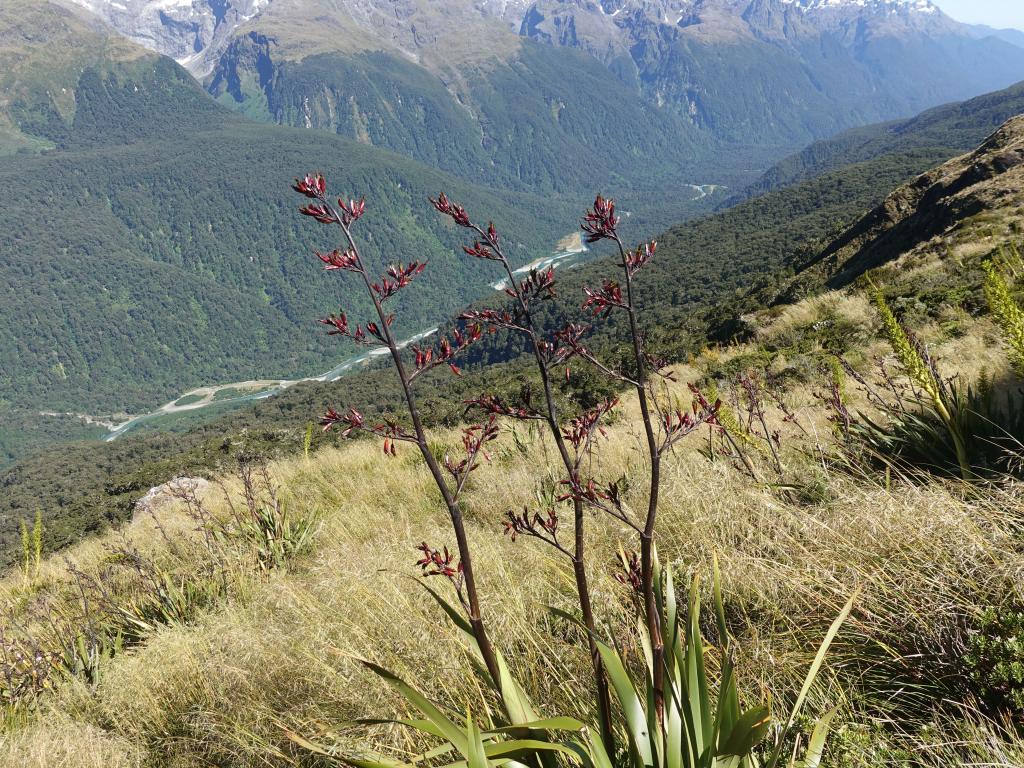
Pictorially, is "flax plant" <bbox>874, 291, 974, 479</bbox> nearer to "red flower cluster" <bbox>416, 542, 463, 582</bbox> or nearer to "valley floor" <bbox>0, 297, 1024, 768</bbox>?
"valley floor" <bbox>0, 297, 1024, 768</bbox>

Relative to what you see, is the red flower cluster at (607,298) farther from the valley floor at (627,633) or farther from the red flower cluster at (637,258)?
the valley floor at (627,633)

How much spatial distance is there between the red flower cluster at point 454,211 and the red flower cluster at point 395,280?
0.15 m

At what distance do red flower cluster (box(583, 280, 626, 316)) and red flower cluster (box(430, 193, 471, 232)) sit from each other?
347mm

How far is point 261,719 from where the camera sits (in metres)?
2.43

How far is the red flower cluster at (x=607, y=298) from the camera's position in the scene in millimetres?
1541

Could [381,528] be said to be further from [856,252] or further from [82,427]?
[82,427]

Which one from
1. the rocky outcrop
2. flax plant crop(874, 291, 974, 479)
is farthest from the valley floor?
the rocky outcrop

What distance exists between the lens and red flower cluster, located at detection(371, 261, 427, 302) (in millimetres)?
1539

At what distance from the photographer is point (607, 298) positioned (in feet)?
5.17

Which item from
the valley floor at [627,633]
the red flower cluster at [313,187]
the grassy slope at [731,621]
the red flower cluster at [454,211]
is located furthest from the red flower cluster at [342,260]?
the grassy slope at [731,621]

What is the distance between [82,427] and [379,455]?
17573 cm

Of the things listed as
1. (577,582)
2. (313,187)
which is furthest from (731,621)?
(313,187)

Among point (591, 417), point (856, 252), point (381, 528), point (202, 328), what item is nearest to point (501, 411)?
point (591, 417)

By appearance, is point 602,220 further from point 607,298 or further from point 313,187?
point 313,187
